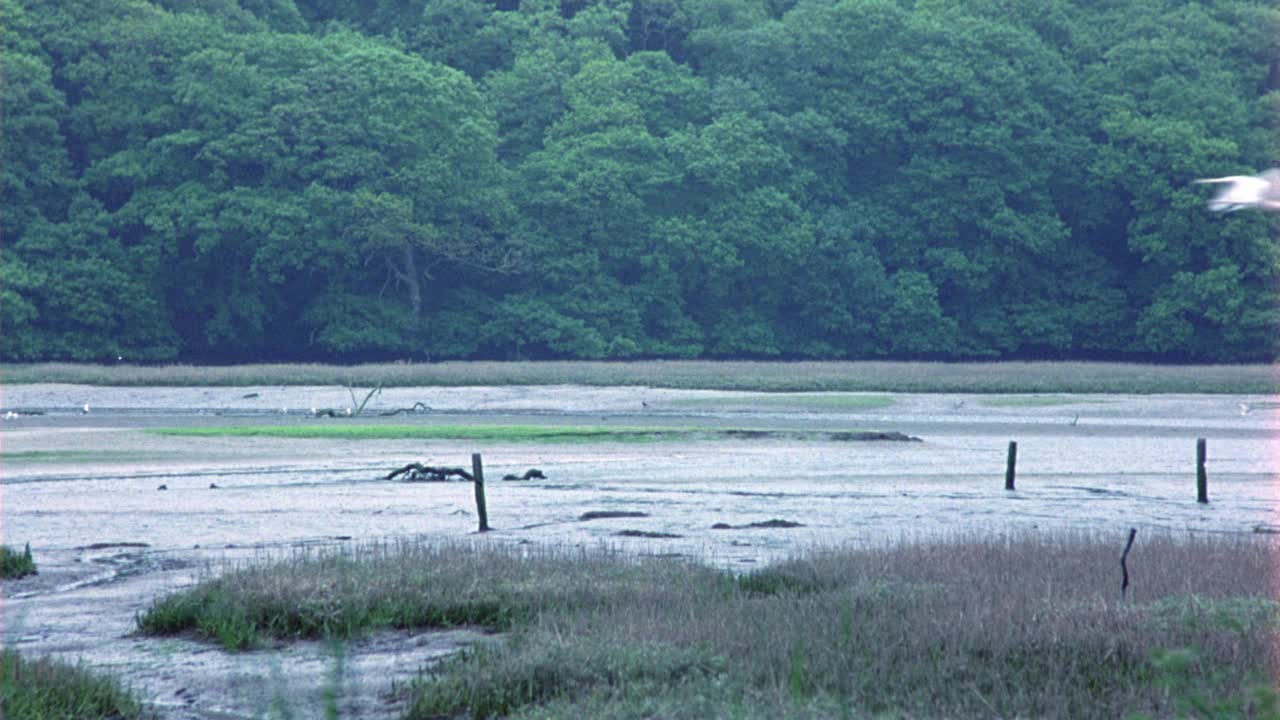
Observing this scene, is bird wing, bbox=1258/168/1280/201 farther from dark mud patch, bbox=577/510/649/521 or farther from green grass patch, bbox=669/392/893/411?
green grass patch, bbox=669/392/893/411

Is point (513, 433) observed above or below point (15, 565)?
below

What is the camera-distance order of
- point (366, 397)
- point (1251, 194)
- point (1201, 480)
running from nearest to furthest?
point (1251, 194) → point (1201, 480) → point (366, 397)

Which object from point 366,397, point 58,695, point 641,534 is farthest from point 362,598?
point 366,397

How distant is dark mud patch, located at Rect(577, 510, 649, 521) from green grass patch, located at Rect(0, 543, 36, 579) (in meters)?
7.04

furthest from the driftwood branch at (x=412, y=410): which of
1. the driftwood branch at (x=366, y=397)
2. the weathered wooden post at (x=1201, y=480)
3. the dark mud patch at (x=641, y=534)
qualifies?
the dark mud patch at (x=641, y=534)

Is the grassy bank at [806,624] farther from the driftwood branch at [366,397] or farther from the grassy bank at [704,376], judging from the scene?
the grassy bank at [704,376]

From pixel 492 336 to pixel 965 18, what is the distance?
26587 millimetres

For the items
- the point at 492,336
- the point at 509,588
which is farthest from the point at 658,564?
the point at 492,336

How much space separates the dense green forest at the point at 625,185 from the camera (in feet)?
210

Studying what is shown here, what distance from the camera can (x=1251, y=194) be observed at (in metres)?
6.30

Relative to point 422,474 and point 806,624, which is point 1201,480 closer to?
point 422,474

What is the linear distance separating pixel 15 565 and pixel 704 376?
43577mm

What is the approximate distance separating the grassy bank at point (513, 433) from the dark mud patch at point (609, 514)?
14985 mm

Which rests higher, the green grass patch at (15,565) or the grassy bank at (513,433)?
the green grass patch at (15,565)
